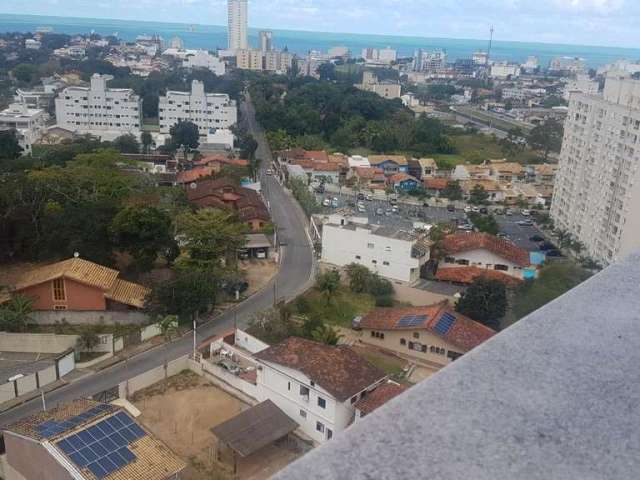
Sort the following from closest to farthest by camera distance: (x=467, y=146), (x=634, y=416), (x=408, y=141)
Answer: (x=634, y=416) → (x=408, y=141) → (x=467, y=146)

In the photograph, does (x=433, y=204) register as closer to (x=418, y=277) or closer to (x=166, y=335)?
(x=418, y=277)

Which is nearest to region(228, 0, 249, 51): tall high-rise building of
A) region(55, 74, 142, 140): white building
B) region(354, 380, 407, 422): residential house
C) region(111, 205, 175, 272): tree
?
region(55, 74, 142, 140): white building

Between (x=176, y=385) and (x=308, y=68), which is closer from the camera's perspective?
(x=176, y=385)

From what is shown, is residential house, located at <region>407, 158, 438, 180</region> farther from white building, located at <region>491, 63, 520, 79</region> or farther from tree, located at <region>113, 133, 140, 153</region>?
white building, located at <region>491, 63, 520, 79</region>

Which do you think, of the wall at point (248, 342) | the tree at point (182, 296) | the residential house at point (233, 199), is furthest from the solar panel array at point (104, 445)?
the residential house at point (233, 199)

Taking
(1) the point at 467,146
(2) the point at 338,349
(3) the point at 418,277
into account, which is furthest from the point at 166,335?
(1) the point at 467,146

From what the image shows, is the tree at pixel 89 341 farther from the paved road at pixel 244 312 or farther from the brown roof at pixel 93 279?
the brown roof at pixel 93 279

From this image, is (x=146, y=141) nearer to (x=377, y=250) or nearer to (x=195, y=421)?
(x=377, y=250)
